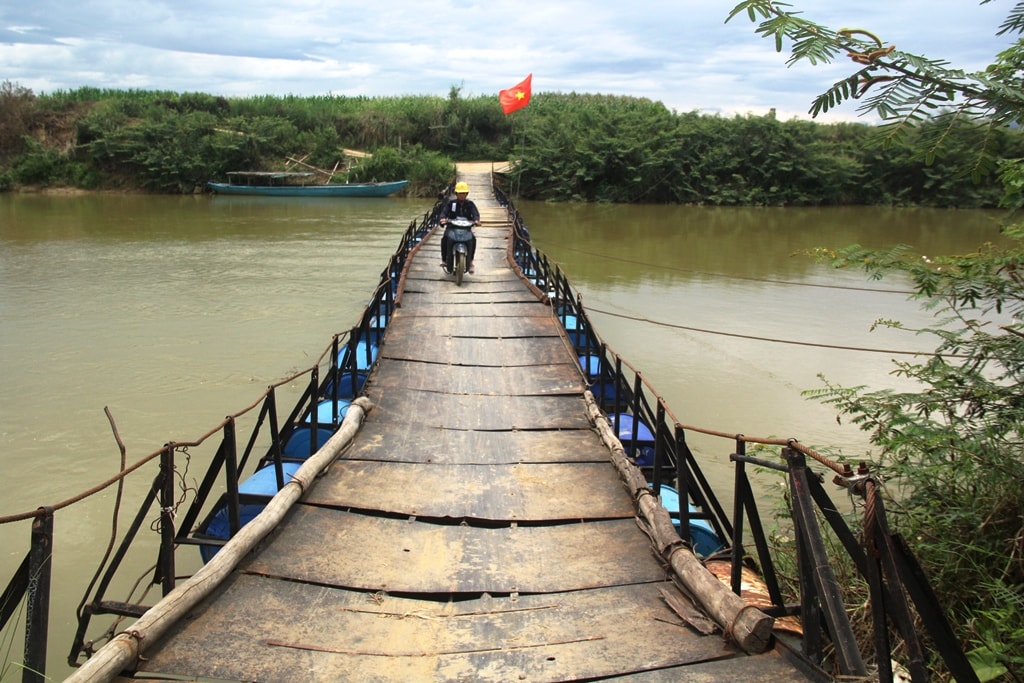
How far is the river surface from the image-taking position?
274 inches

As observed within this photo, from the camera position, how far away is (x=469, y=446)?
16.5ft

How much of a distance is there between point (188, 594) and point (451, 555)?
1.23 meters

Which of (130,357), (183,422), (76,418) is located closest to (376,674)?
(183,422)

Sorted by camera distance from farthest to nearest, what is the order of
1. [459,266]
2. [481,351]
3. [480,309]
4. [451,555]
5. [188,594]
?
[459,266], [480,309], [481,351], [451,555], [188,594]

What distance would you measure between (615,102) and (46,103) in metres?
32.2

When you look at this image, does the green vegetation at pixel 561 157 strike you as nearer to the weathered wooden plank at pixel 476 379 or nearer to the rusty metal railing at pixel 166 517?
the weathered wooden plank at pixel 476 379

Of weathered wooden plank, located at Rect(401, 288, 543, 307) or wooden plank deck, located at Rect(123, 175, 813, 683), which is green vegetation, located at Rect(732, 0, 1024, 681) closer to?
wooden plank deck, located at Rect(123, 175, 813, 683)

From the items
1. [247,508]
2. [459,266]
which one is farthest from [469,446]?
[459,266]

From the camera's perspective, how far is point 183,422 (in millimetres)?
7602

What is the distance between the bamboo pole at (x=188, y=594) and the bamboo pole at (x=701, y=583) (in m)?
1.90

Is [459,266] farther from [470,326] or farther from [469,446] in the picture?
[469,446]

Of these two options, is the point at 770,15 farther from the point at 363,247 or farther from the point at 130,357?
the point at 363,247

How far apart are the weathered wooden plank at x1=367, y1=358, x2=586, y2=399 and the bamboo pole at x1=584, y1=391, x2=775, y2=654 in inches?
70.3

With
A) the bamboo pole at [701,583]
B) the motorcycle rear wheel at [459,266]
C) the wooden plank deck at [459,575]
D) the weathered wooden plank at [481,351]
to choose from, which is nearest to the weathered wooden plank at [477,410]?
the wooden plank deck at [459,575]
